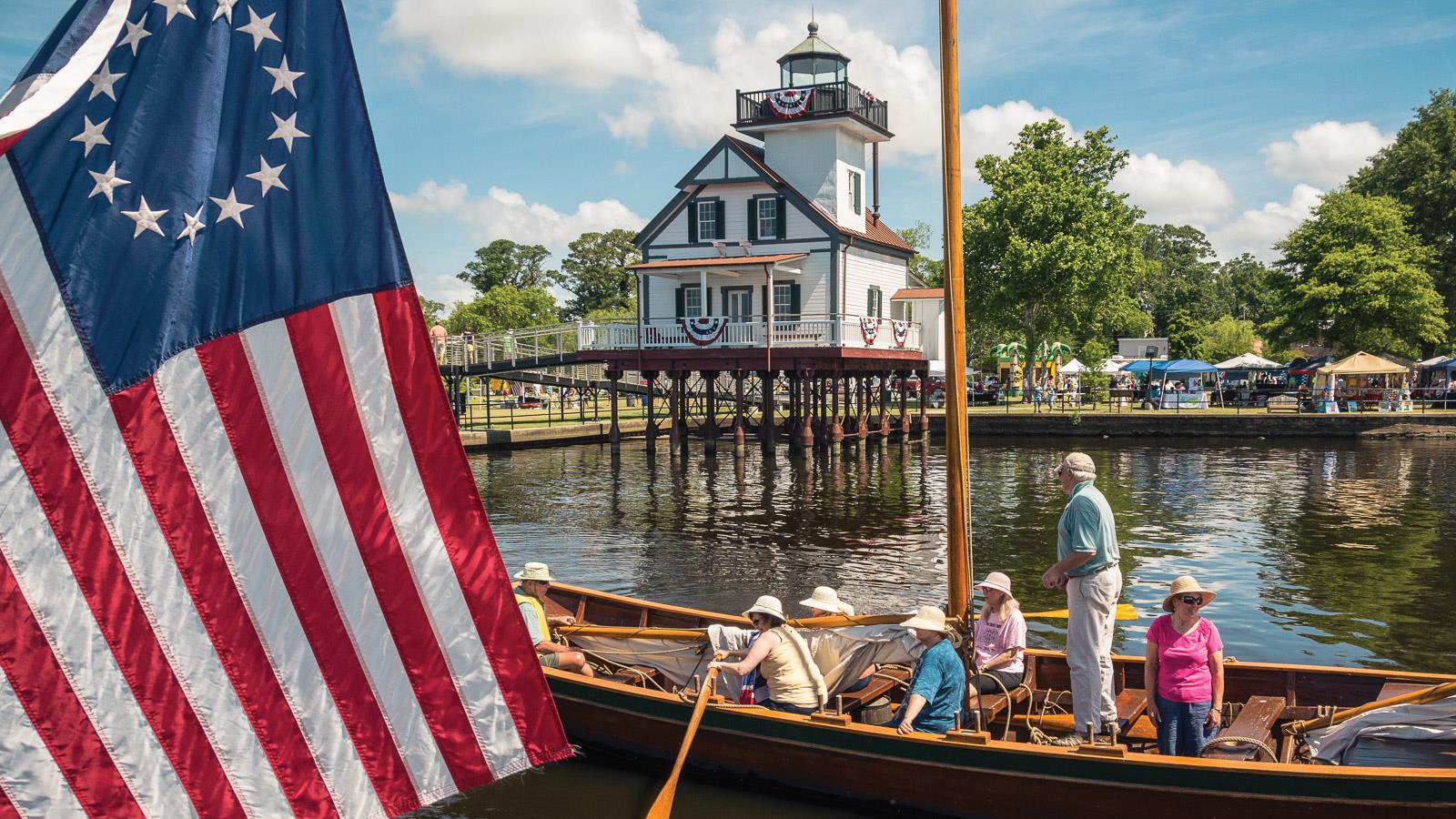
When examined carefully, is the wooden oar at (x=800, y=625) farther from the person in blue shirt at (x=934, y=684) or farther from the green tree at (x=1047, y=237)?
the green tree at (x=1047, y=237)

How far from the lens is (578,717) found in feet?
33.6

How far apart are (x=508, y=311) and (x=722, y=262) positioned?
5767 centimetres

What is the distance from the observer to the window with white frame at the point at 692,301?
4228 centimetres

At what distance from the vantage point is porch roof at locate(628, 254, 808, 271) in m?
38.7

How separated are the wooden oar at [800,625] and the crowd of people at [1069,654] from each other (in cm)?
15

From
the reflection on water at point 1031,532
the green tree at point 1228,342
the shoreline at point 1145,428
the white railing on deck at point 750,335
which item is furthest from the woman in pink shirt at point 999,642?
the green tree at point 1228,342

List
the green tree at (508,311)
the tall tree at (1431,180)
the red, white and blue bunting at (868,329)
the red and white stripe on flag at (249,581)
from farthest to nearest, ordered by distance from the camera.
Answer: the green tree at (508,311), the tall tree at (1431,180), the red, white and blue bunting at (868,329), the red and white stripe on flag at (249,581)

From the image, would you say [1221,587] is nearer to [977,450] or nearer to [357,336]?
[357,336]

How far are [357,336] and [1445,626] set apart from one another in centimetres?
1626

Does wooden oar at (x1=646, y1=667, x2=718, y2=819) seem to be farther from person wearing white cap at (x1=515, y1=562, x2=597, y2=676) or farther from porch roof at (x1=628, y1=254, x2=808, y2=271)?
porch roof at (x1=628, y1=254, x2=808, y2=271)

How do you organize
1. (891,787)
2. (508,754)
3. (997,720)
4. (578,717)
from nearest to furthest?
(508,754), (891,787), (997,720), (578,717)

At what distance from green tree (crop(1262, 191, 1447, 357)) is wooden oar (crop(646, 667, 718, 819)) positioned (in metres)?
53.7

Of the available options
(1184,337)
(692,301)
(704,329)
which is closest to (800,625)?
(704,329)

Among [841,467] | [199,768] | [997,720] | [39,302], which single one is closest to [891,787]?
[997,720]
